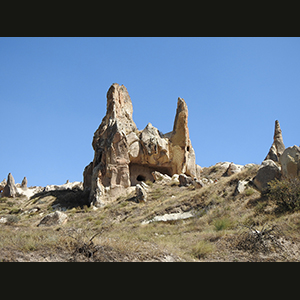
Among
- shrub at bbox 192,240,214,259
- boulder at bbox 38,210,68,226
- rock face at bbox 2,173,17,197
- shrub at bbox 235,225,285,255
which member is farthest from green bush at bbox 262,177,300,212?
rock face at bbox 2,173,17,197

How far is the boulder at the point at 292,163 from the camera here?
43.0ft

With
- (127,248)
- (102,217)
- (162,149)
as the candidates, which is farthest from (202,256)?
(162,149)

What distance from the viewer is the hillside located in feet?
22.2

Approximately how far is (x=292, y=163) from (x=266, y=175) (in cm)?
148

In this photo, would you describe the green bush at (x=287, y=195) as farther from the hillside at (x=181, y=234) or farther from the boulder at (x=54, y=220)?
the boulder at (x=54, y=220)

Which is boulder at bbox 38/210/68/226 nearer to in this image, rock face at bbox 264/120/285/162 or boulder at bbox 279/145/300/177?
boulder at bbox 279/145/300/177

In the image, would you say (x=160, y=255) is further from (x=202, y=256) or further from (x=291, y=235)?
(x=291, y=235)

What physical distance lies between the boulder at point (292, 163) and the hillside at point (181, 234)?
1658 millimetres

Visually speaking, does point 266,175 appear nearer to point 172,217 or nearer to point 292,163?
point 292,163

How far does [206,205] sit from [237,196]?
166cm

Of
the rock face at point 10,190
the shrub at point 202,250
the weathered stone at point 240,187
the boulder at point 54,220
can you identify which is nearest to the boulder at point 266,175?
the weathered stone at point 240,187

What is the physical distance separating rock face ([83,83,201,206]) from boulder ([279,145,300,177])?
16.5m

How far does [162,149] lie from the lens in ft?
104

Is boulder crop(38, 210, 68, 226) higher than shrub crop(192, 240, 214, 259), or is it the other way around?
boulder crop(38, 210, 68, 226)
